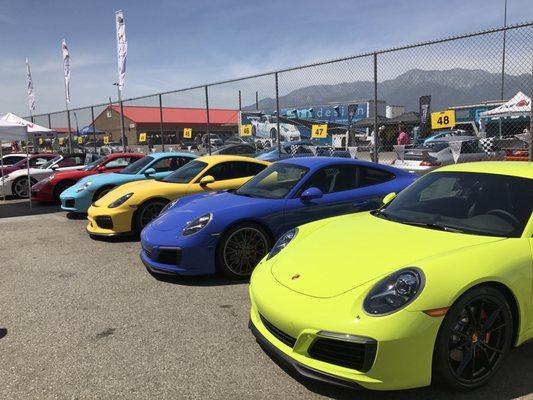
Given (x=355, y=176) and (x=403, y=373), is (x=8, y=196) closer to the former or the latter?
(x=355, y=176)

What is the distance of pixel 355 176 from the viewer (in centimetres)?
592

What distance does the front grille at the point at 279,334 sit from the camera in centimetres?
289

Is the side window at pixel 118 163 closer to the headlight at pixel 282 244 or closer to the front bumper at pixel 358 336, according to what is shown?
the headlight at pixel 282 244

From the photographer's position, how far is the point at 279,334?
2.99 meters

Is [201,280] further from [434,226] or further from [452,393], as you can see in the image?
[452,393]

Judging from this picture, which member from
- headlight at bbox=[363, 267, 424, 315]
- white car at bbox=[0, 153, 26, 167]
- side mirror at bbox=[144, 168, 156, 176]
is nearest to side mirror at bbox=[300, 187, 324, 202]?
headlight at bbox=[363, 267, 424, 315]

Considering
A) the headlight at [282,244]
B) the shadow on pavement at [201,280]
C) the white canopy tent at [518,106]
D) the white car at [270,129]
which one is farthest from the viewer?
the white car at [270,129]

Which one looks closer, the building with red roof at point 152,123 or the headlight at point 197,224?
the headlight at point 197,224

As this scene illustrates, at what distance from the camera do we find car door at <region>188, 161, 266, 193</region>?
751 centimetres

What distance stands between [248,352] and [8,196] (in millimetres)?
13674

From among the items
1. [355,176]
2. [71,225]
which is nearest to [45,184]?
[71,225]

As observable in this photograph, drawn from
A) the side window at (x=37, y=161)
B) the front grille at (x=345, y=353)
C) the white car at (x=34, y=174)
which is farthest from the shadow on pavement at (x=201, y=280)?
the side window at (x=37, y=161)

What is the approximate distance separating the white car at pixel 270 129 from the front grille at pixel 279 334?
1498cm

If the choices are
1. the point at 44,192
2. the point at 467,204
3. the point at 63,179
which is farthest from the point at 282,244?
the point at 44,192
